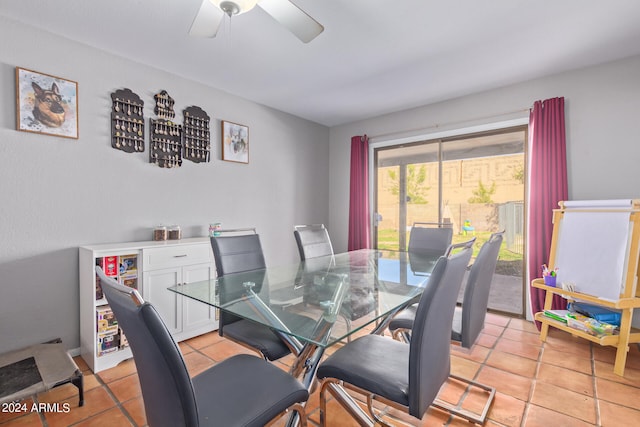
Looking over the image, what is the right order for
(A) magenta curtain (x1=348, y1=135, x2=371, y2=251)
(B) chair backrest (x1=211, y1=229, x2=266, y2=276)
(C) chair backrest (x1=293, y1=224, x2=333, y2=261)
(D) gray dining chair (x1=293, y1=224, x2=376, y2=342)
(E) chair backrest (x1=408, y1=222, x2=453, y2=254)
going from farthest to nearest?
(A) magenta curtain (x1=348, y1=135, x2=371, y2=251) → (E) chair backrest (x1=408, y1=222, x2=453, y2=254) → (C) chair backrest (x1=293, y1=224, x2=333, y2=261) → (B) chair backrest (x1=211, y1=229, x2=266, y2=276) → (D) gray dining chair (x1=293, y1=224, x2=376, y2=342)

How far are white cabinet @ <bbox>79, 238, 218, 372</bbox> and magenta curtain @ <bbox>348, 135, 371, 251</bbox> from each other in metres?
2.14

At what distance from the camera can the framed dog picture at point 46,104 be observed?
2154 mm

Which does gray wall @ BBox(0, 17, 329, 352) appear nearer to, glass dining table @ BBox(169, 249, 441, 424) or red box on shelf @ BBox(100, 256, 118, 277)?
red box on shelf @ BBox(100, 256, 118, 277)

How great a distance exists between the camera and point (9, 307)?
2.14 metres

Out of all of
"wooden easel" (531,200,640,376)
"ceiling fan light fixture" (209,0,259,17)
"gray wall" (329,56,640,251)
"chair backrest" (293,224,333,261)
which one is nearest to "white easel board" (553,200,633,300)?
"wooden easel" (531,200,640,376)

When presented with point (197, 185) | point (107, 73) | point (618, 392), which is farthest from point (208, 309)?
point (618, 392)

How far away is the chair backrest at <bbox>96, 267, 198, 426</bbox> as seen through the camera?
77cm

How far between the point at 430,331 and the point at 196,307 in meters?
2.26

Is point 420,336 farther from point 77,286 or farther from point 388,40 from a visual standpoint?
point 77,286

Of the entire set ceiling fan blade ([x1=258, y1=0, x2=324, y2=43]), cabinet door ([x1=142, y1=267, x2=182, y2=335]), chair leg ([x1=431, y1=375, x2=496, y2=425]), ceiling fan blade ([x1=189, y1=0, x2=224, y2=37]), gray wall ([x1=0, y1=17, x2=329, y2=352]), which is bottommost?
chair leg ([x1=431, y1=375, x2=496, y2=425])

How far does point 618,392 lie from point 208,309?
120 inches

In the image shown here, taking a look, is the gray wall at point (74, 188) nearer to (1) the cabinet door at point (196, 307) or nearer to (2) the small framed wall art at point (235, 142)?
(2) the small framed wall art at point (235, 142)

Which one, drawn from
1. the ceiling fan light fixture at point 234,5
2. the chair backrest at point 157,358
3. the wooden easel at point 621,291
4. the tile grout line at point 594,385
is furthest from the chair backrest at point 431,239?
the chair backrest at point 157,358

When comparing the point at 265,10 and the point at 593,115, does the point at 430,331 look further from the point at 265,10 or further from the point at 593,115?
the point at 593,115
